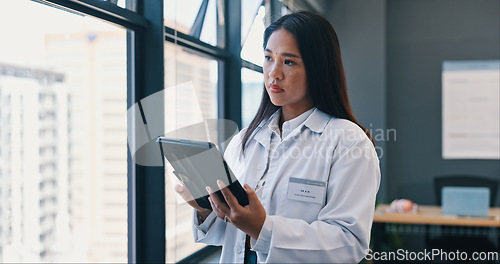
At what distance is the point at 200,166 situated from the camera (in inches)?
41.7

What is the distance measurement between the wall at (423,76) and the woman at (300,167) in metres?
1.17

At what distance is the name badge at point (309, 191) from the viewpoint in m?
1.14

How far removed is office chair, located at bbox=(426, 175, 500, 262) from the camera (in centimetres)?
225

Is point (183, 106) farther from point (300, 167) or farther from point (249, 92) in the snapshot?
point (300, 167)

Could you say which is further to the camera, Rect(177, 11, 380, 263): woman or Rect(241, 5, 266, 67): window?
Rect(241, 5, 266, 67): window

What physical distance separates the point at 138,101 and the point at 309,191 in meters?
1.27

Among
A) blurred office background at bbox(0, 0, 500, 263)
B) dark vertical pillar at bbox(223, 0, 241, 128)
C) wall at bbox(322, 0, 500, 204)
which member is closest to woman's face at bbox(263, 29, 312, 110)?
blurred office background at bbox(0, 0, 500, 263)

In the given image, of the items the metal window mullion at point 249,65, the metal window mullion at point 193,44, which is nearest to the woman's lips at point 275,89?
the metal window mullion at point 193,44

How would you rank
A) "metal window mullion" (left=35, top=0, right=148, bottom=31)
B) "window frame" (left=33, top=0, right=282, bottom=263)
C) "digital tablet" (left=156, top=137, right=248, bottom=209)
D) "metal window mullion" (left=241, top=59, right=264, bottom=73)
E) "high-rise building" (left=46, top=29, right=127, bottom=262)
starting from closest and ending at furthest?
1. "digital tablet" (left=156, top=137, right=248, bottom=209)
2. "metal window mullion" (left=35, top=0, right=148, bottom=31)
3. "high-rise building" (left=46, top=29, right=127, bottom=262)
4. "window frame" (left=33, top=0, right=282, bottom=263)
5. "metal window mullion" (left=241, top=59, right=264, bottom=73)

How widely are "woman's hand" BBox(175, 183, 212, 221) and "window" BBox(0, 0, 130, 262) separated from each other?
27.1 inches

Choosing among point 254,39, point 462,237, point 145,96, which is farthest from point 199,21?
point 462,237

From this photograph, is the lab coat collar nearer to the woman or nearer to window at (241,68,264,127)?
the woman

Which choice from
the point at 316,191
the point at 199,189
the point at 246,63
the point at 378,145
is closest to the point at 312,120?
the point at 316,191

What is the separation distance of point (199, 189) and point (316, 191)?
1.03ft
